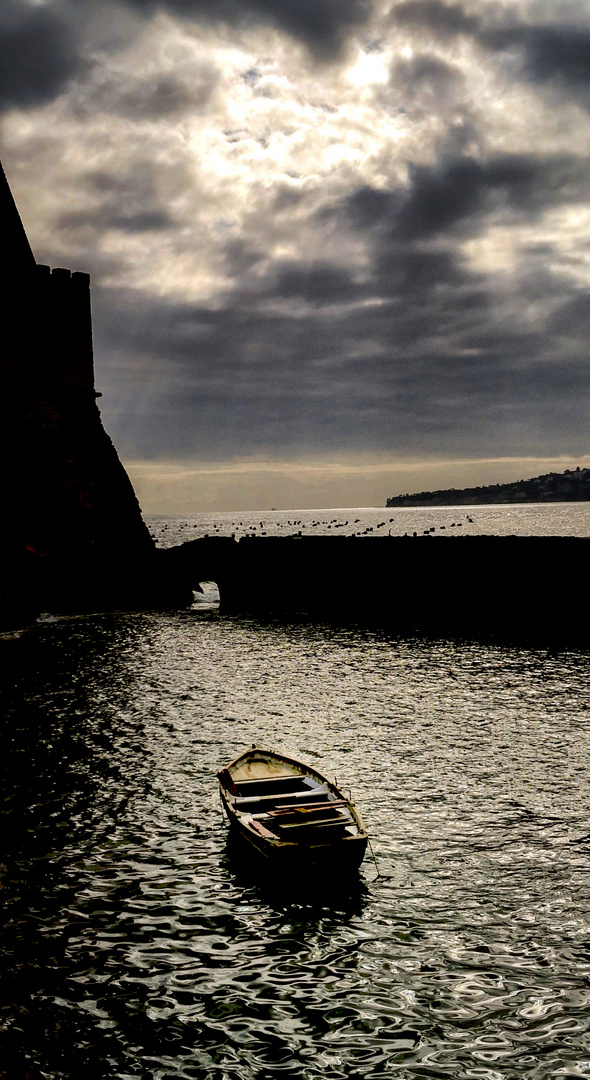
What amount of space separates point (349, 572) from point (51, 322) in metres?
30.8

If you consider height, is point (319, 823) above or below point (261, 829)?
above

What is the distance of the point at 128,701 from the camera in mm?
29625

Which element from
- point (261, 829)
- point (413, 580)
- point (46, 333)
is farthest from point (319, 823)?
point (46, 333)

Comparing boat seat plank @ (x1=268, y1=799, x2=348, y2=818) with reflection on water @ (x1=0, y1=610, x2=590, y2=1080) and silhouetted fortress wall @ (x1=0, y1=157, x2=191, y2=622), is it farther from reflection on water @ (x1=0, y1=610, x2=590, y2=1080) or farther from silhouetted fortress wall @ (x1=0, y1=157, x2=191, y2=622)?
silhouetted fortress wall @ (x1=0, y1=157, x2=191, y2=622)

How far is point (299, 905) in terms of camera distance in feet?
44.6

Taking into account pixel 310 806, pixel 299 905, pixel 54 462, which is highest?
pixel 54 462

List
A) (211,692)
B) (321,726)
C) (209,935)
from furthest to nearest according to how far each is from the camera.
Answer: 1. (211,692)
2. (321,726)
3. (209,935)

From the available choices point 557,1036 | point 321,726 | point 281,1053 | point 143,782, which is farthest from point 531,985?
point 321,726

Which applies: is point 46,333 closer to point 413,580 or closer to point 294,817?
point 413,580

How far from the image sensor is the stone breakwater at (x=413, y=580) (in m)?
52.7

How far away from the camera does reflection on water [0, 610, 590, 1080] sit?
9.82m

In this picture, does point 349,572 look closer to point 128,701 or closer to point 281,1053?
point 128,701

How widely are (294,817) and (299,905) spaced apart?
171cm

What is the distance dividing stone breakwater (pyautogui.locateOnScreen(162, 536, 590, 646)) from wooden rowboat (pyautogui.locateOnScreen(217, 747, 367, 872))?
96.1 feet
